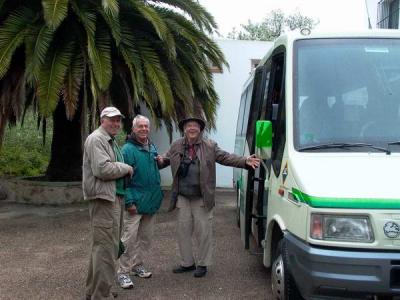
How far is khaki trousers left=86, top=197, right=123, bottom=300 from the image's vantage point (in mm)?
5031

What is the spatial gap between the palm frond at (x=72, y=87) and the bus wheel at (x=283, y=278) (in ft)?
20.5

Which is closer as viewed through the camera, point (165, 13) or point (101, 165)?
point (101, 165)

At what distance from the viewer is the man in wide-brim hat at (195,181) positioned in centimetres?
611

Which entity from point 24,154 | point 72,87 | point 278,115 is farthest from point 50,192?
point 278,115

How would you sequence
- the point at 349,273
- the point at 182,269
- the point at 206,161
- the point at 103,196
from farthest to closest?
the point at 182,269 < the point at 206,161 < the point at 103,196 < the point at 349,273

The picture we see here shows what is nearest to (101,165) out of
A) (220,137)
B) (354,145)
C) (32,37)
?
(354,145)

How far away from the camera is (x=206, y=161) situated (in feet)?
20.1

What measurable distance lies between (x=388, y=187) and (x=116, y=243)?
2.61 m

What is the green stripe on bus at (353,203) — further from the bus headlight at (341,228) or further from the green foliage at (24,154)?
the green foliage at (24,154)

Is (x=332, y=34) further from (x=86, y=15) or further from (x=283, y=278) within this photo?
(x=86, y=15)

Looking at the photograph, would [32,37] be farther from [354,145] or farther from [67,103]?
[354,145]

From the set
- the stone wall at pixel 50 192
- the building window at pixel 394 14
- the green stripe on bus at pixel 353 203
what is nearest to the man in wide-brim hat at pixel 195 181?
the green stripe on bus at pixel 353 203

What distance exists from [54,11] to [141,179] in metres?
4.82

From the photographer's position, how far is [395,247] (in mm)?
3570
